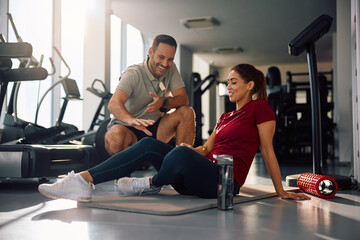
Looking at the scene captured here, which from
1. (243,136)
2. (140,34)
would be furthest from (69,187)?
(140,34)

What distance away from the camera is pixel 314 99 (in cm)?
272

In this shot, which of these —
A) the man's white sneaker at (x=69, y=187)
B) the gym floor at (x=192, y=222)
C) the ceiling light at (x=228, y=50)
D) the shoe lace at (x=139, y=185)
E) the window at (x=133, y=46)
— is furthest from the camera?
the ceiling light at (x=228, y=50)

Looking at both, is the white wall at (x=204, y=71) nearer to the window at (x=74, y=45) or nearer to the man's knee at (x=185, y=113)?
the window at (x=74, y=45)

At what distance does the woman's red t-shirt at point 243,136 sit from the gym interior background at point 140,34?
1.08 metres

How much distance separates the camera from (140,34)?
28.6 feet

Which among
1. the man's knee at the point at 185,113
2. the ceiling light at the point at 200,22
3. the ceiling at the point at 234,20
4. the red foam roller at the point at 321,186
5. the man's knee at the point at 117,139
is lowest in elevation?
the red foam roller at the point at 321,186

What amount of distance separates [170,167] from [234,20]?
19.7ft

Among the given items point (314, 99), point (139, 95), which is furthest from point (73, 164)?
point (314, 99)

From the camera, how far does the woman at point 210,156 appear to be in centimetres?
184

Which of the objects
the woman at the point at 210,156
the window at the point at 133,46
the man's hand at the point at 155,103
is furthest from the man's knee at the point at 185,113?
the window at the point at 133,46

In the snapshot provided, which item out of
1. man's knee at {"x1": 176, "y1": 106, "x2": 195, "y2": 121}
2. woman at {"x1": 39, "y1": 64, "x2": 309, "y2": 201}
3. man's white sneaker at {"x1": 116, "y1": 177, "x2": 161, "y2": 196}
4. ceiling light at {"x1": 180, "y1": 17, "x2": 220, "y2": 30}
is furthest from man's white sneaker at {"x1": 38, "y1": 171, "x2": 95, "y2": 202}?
ceiling light at {"x1": 180, "y1": 17, "x2": 220, "y2": 30}

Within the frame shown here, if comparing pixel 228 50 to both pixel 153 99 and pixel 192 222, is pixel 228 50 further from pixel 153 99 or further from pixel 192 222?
pixel 192 222

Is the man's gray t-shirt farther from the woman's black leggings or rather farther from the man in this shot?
the woman's black leggings

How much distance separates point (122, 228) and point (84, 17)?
511 cm
